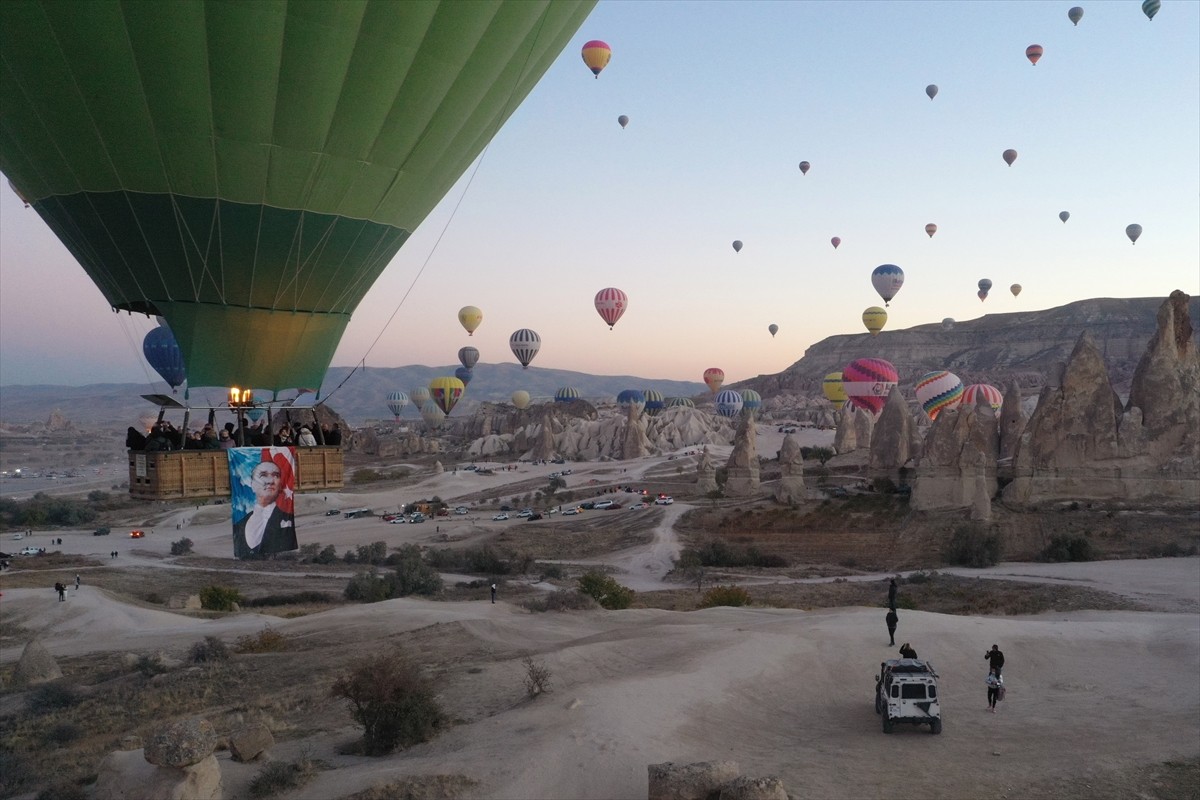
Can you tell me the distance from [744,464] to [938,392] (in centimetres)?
3257

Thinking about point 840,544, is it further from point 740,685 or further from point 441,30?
point 441,30

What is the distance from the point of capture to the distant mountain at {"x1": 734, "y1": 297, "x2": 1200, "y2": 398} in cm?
14850

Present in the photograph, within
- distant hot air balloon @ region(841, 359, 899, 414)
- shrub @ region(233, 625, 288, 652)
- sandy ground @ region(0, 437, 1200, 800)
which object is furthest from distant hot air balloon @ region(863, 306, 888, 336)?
shrub @ region(233, 625, 288, 652)

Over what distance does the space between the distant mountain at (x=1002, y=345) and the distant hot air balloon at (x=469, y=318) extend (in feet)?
271

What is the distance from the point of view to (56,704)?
55.6 ft

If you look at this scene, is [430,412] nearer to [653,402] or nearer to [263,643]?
[653,402]

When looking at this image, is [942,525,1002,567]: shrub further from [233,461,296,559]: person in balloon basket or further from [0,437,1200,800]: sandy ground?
[233,461,296,559]: person in balloon basket

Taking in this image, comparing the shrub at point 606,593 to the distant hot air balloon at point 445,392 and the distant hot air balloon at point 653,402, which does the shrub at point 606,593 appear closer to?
the distant hot air balloon at point 445,392

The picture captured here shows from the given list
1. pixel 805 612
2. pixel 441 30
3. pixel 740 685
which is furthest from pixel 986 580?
pixel 441 30

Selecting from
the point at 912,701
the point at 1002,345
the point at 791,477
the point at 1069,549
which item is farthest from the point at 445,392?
the point at 1002,345

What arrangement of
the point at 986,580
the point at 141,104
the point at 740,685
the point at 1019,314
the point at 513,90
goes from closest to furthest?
the point at 141,104 → the point at 513,90 → the point at 740,685 → the point at 986,580 → the point at 1019,314

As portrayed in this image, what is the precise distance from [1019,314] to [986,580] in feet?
548

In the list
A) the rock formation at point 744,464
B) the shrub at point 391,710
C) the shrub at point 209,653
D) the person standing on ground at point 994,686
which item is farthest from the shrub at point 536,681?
the rock formation at point 744,464

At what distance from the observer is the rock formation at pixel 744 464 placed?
2073 inches
